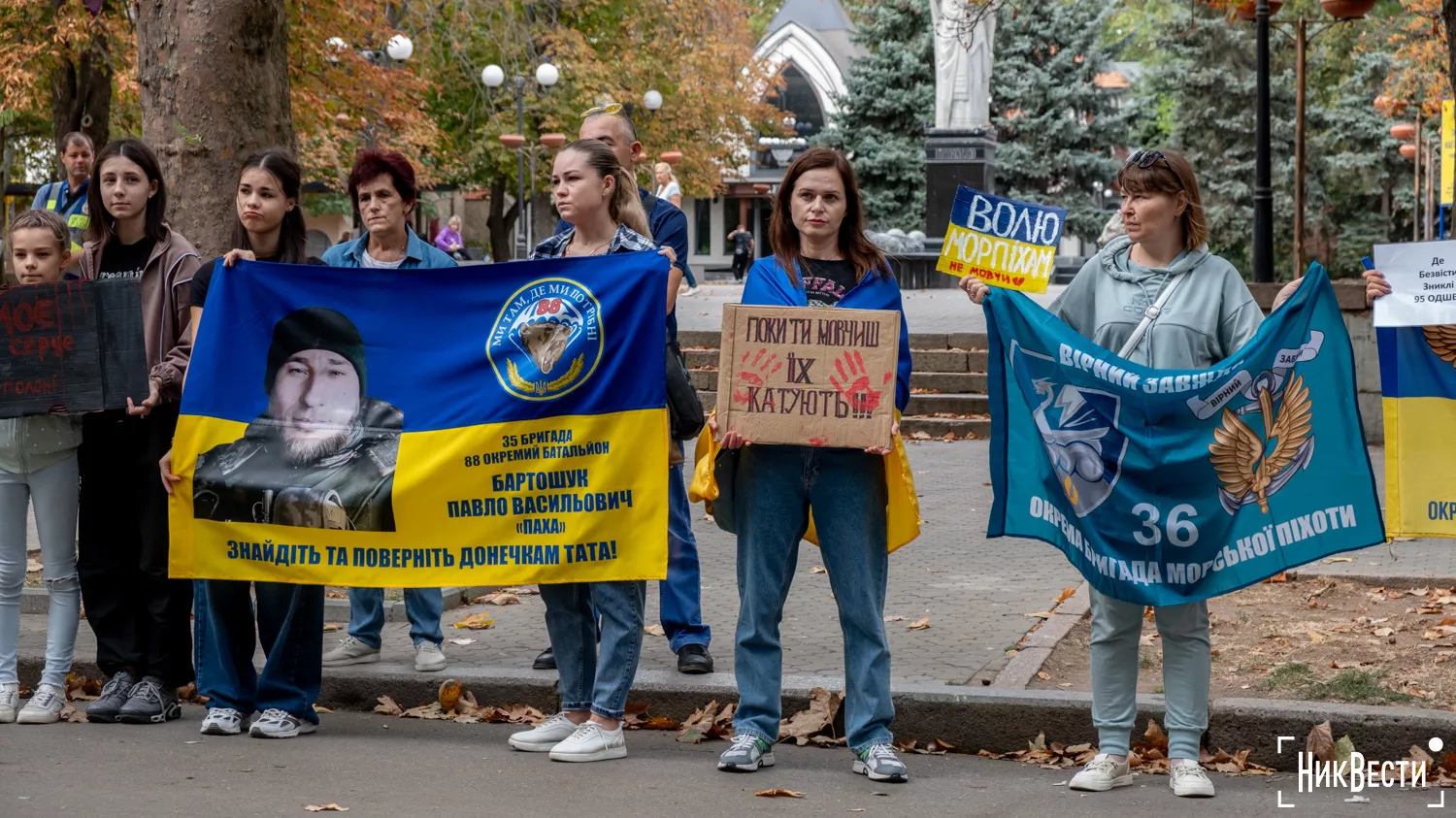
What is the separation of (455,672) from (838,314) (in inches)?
92.1

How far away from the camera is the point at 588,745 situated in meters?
5.73

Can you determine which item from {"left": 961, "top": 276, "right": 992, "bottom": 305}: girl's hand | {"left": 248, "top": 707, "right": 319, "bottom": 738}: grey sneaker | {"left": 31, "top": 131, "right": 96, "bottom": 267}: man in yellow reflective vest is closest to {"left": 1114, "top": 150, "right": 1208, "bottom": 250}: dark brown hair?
{"left": 961, "top": 276, "right": 992, "bottom": 305}: girl's hand

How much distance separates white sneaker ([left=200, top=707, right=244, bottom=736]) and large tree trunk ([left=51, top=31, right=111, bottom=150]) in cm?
1767

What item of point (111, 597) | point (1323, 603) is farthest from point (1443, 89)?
point (111, 597)

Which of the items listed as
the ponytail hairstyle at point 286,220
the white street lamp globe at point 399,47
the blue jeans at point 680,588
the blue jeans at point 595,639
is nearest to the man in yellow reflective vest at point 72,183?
the ponytail hairstyle at point 286,220

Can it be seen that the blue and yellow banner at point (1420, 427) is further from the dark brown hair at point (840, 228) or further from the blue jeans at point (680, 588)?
the blue jeans at point (680, 588)

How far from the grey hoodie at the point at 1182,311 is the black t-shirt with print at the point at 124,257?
3548mm

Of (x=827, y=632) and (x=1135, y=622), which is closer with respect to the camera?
(x=1135, y=622)

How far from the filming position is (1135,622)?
5.45 m

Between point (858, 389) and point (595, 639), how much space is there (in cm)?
140

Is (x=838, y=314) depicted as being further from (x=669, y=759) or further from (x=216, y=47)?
(x=216, y=47)

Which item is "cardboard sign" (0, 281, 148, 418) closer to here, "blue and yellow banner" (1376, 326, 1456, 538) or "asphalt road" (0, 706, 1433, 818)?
"asphalt road" (0, 706, 1433, 818)

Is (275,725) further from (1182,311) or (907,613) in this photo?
(1182,311)

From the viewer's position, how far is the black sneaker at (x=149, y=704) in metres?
6.30
